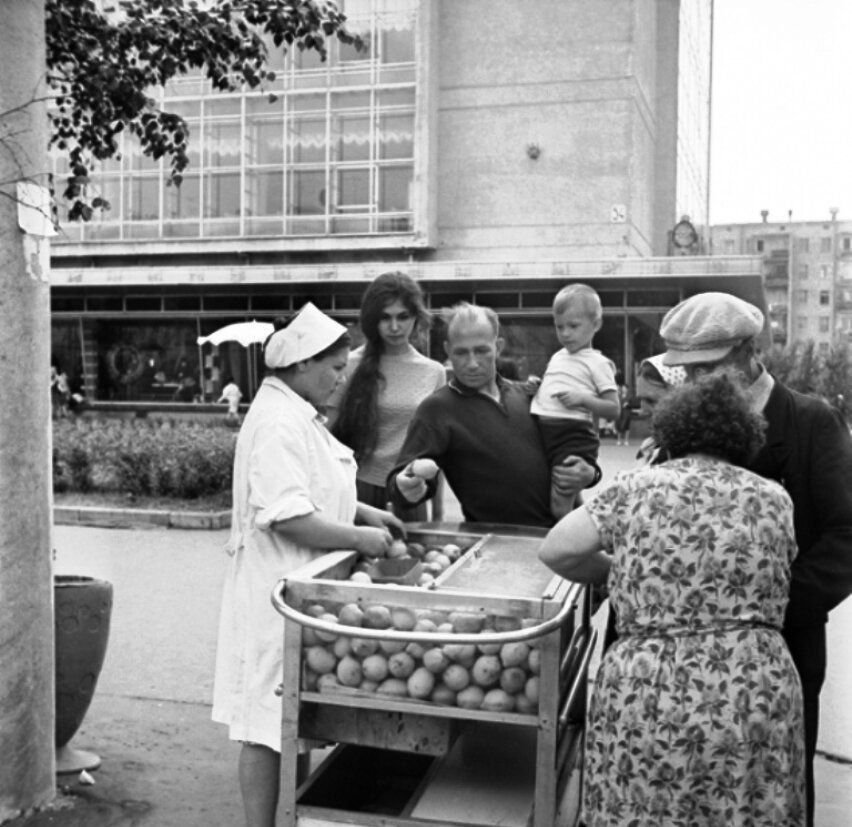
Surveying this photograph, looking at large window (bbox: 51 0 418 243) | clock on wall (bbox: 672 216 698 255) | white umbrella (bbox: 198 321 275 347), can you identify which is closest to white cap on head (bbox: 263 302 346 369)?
white umbrella (bbox: 198 321 275 347)

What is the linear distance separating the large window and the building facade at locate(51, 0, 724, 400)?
63 millimetres

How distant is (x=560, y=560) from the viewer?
285 cm

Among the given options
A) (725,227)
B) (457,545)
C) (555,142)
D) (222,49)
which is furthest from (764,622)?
(725,227)

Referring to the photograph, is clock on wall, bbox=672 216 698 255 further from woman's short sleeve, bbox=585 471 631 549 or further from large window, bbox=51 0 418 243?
woman's short sleeve, bbox=585 471 631 549

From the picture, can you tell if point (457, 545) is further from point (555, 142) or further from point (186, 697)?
point (555, 142)

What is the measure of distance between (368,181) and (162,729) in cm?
3384

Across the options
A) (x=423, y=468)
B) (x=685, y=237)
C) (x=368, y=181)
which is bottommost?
(x=423, y=468)

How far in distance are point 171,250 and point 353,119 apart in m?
7.70

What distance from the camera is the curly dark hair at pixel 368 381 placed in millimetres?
5027

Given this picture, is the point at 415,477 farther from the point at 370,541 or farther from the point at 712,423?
the point at 712,423

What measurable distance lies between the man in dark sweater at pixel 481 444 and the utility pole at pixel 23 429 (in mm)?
1364

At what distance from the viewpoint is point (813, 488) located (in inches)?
127

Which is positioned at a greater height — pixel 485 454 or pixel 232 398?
pixel 485 454

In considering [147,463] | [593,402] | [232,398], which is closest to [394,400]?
[593,402]
